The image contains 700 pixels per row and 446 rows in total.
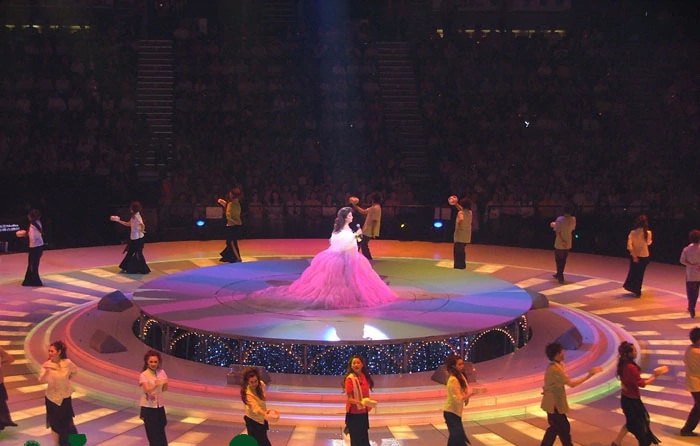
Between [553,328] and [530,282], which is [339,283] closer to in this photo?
[553,328]

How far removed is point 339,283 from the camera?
43.6 ft

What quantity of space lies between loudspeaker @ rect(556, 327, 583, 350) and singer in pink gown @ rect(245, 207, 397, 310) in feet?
8.74

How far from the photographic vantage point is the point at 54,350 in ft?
28.9

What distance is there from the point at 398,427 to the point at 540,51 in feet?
74.0

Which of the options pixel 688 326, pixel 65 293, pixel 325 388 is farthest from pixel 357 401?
pixel 65 293

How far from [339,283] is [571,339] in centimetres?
349

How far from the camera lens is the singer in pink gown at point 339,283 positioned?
42.8 feet

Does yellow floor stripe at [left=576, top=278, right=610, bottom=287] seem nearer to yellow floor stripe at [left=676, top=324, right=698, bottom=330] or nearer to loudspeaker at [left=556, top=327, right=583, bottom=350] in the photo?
yellow floor stripe at [left=676, top=324, right=698, bottom=330]

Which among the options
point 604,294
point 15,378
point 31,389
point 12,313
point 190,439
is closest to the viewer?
point 190,439

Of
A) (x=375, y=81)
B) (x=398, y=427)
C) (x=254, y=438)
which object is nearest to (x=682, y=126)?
(x=375, y=81)

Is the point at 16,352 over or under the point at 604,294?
Result: under

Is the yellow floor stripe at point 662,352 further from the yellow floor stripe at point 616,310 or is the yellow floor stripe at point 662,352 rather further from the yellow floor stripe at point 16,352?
the yellow floor stripe at point 16,352

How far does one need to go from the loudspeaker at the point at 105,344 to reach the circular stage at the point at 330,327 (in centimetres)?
61

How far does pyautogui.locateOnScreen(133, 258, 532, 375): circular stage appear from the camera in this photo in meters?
11.4
